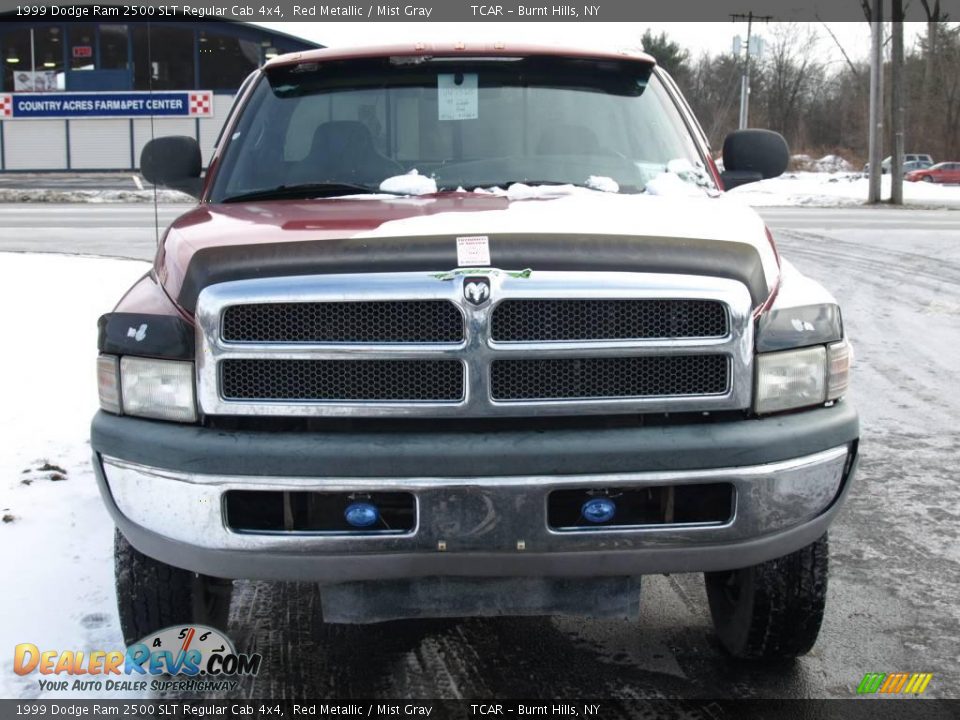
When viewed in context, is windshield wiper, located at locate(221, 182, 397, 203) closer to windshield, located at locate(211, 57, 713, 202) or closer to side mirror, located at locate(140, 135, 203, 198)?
windshield, located at locate(211, 57, 713, 202)

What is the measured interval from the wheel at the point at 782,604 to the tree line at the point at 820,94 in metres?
60.0

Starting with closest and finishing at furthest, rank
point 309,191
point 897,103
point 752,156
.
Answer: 1. point 309,191
2. point 752,156
3. point 897,103

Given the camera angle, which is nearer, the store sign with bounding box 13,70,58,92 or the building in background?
the building in background

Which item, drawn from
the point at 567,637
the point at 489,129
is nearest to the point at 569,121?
the point at 489,129

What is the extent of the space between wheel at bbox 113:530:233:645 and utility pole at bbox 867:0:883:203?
102ft

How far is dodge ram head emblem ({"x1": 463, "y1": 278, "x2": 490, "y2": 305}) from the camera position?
2.60 m

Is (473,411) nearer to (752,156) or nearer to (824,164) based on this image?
(752,156)

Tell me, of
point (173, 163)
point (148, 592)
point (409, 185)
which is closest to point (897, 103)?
point (173, 163)

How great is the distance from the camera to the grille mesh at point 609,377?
268 cm

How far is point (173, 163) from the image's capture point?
4.41 m

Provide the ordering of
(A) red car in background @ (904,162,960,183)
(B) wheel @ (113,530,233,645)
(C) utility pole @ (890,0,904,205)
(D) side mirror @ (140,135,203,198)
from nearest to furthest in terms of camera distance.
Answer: (B) wheel @ (113,530,233,645), (D) side mirror @ (140,135,203,198), (C) utility pole @ (890,0,904,205), (A) red car in background @ (904,162,960,183)

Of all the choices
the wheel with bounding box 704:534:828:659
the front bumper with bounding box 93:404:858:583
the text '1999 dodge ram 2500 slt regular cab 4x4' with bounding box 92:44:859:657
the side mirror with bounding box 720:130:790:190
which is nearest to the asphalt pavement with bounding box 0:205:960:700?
the wheel with bounding box 704:534:828:659

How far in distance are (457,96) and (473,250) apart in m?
1.60

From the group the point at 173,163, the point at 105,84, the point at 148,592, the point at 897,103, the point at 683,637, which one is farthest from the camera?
the point at 105,84
